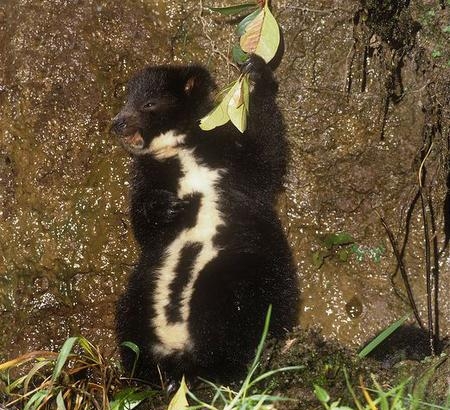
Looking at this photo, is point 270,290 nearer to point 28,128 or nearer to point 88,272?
point 88,272

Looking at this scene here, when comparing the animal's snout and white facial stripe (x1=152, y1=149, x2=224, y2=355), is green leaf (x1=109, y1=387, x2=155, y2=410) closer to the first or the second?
white facial stripe (x1=152, y1=149, x2=224, y2=355)

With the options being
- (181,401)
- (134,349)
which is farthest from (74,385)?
(181,401)

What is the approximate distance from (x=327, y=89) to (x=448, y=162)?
0.78 meters

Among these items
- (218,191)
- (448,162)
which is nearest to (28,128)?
(218,191)

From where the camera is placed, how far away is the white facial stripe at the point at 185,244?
4211 millimetres

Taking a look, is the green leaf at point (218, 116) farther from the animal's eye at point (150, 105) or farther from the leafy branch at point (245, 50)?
the animal's eye at point (150, 105)

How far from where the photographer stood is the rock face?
4602mm

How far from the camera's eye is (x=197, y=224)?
4.44 m

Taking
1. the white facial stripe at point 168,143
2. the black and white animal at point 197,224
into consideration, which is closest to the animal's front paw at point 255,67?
the black and white animal at point 197,224

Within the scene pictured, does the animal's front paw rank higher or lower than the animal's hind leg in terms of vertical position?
higher

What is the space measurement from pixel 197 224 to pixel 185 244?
0.13 m

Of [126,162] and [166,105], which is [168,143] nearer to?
[166,105]

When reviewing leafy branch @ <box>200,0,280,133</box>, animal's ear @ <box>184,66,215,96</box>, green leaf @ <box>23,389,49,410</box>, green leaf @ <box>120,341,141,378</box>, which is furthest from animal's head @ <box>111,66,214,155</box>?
green leaf @ <box>23,389,49,410</box>

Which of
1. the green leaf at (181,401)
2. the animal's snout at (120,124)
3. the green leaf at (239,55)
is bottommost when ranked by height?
the green leaf at (181,401)
